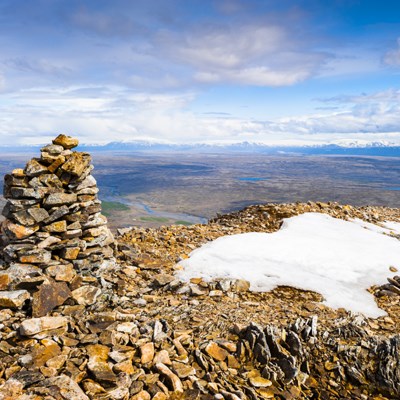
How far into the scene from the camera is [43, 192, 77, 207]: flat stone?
1330cm

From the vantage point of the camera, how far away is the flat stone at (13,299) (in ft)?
35.6

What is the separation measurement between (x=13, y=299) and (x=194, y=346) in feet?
20.3

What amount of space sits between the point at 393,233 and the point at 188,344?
21.9 m

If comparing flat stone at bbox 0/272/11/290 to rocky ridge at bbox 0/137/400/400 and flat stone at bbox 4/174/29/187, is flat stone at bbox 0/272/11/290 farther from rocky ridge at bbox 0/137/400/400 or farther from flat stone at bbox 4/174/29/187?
flat stone at bbox 4/174/29/187

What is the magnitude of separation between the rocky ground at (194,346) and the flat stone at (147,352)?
0.03 metres

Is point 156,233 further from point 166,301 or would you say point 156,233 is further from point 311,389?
point 311,389

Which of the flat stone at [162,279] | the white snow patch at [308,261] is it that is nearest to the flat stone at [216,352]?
the flat stone at [162,279]

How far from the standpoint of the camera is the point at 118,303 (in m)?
12.3

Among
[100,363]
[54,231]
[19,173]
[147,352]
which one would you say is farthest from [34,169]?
[147,352]

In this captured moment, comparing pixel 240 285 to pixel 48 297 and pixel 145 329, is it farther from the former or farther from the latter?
pixel 48 297

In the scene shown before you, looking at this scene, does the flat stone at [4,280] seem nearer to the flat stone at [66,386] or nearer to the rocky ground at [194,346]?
the rocky ground at [194,346]

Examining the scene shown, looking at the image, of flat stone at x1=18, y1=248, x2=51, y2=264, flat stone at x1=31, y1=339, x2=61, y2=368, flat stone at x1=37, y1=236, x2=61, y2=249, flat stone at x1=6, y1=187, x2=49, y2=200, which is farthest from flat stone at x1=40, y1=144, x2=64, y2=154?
flat stone at x1=31, y1=339, x2=61, y2=368

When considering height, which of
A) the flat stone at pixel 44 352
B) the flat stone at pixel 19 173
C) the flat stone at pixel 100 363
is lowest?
the flat stone at pixel 100 363

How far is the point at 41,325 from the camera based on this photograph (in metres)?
9.68
